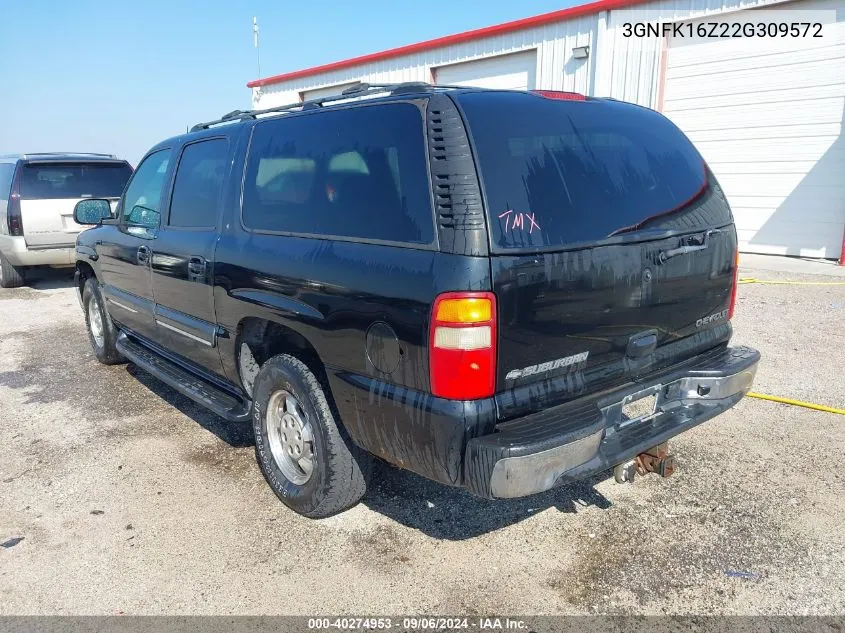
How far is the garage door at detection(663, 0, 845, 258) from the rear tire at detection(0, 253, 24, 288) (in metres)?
11.2

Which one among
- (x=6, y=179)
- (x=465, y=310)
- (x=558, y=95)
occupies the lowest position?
(x=465, y=310)

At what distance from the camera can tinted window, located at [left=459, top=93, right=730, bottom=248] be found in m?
2.44

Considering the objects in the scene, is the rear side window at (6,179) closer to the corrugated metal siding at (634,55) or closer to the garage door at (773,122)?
the corrugated metal siding at (634,55)

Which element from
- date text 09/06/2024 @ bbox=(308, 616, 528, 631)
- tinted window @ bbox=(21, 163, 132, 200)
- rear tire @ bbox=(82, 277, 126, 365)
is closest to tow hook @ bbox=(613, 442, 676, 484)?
date text 09/06/2024 @ bbox=(308, 616, 528, 631)

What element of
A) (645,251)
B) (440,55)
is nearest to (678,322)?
(645,251)

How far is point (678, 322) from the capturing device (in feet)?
9.82

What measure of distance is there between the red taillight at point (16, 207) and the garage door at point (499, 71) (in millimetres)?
8105

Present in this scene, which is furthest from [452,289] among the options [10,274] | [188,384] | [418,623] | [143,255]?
[10,274]

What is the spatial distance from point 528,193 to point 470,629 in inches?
66.7

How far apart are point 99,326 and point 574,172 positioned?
4.82 m

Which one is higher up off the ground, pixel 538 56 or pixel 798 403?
pixel 538 56

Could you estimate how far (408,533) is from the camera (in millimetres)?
3178

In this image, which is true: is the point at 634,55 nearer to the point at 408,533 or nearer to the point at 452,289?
the point at 408,533

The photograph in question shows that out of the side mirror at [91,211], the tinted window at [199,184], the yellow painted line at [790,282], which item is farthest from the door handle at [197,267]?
the yellow painted line at [790,282]
